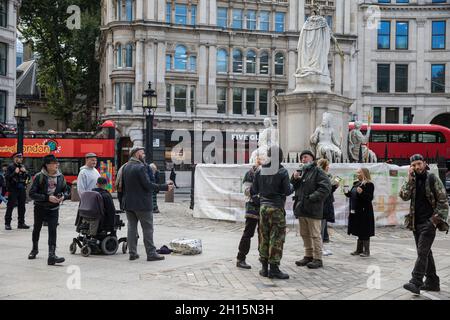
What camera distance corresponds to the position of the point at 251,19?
49875 mm

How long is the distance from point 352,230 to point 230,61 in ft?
128

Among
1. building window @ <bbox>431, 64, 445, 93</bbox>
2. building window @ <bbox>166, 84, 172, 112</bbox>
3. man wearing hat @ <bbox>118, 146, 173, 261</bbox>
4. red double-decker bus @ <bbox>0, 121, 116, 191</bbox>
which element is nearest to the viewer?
man wearing hat @ <bbox>118, 146, 173, 261</bbox>

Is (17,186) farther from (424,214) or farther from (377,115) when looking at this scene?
(377,115)

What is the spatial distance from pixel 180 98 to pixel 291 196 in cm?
3253

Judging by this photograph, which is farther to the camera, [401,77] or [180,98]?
[401,77]

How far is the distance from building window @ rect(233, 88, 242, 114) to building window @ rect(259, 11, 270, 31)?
5761 mm

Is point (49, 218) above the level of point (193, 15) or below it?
below

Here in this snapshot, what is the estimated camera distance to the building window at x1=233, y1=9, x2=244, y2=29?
162 feet

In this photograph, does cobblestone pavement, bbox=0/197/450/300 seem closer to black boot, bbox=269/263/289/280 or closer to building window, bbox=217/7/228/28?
black boot, bbox=269/263/289/280

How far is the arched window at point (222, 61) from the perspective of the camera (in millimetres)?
48969

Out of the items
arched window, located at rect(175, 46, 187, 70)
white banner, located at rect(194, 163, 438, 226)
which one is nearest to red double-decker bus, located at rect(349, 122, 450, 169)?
arched window, located at rect(175, 46, 187, 70)

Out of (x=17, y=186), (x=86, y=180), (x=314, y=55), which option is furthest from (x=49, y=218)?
(x=314, y=55)

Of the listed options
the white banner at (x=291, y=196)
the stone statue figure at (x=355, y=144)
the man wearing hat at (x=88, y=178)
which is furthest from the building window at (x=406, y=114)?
the man wearing hat at (x=88, y=178)
